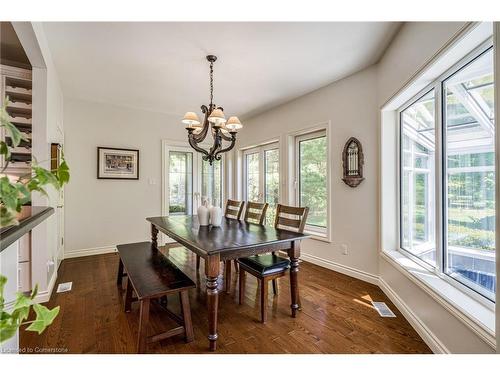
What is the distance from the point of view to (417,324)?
1907mm

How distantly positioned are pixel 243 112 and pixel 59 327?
4.00m

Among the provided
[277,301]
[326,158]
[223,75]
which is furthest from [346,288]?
[223,75]

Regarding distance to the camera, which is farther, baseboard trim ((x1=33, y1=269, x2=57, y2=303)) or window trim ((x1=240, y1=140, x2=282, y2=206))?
window trim ((x1=240, y1=140, x2=282, y2=206))

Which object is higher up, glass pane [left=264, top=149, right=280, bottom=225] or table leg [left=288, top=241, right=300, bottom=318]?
glass pane [left=264, top=149, right=280, bottom=225]

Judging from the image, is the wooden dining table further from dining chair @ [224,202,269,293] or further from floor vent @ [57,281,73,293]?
floor vent @ [57,281,73,293]

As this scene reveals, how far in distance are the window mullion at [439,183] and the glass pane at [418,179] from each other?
0.39 feet

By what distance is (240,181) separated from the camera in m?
5.30

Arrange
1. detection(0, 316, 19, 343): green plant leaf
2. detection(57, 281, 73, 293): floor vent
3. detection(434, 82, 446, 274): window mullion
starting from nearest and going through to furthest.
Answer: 1. detection(0, 316, 19, 343): green plant leaf
2. detection(434, 82, 446, 274): window mullion
3. detection(57, 281, 73, 293): floor vent

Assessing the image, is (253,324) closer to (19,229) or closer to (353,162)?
(19,229)

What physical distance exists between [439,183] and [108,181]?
14.7 feet

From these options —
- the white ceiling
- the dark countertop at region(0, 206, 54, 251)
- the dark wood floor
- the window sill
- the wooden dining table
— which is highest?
the white ceiling

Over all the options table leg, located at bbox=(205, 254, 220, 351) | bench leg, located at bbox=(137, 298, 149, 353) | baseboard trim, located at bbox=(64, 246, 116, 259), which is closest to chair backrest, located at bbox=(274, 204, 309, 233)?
table leg, located at bbox=(205, 254, 220, 351)

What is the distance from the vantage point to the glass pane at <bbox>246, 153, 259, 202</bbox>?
494cm

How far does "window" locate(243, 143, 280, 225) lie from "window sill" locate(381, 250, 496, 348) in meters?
2.45
